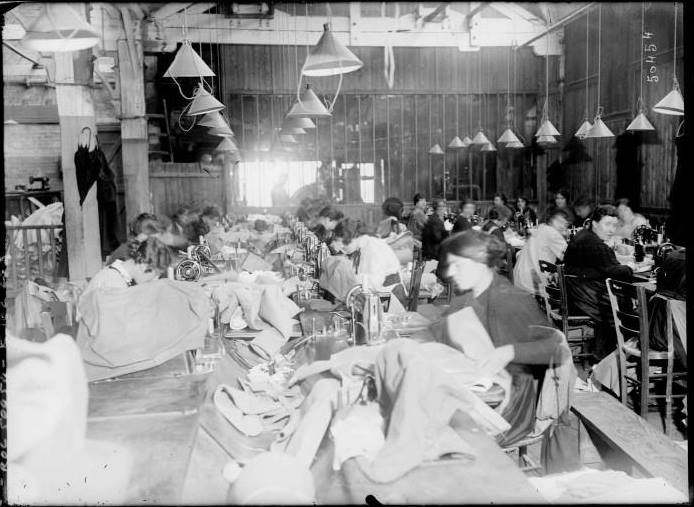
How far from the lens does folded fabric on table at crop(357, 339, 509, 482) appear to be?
6.61 feet

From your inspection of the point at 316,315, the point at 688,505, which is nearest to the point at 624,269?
the point at 316,315

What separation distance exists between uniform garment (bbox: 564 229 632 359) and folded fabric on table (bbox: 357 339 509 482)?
3199 millimetres

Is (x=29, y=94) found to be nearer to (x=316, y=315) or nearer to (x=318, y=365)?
(x=316, y=315)

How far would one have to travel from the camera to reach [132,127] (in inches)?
354

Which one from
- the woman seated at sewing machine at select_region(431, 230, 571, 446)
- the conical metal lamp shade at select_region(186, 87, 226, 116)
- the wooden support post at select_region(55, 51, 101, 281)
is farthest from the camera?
the wooden support post at select_region(55, 51, 101, 281)

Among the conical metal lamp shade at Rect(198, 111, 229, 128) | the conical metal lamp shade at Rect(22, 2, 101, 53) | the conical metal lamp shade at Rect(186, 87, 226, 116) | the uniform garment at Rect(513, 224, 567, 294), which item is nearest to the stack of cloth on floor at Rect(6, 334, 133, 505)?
the conical metal lamp shade at Rect(22, 2, 101, 53)

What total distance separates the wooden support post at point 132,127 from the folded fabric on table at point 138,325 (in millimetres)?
6353

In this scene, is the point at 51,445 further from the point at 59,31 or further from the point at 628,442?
the point at 628,442

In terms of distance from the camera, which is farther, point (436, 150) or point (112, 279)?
point (436, 150)

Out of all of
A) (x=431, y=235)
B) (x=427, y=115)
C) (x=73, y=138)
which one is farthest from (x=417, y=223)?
(x=73, y=138)

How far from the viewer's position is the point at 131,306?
2.80 meters

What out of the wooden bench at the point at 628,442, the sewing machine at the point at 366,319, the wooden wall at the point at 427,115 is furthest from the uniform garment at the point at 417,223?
the sewing machine at the point at 366,319

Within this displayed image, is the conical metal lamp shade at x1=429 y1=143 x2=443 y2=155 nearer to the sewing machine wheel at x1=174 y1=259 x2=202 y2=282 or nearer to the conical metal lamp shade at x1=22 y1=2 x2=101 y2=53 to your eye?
the sewing machine wheel at x1=174 y1=259 x2=202 y2=282

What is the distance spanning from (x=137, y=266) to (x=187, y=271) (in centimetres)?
75
